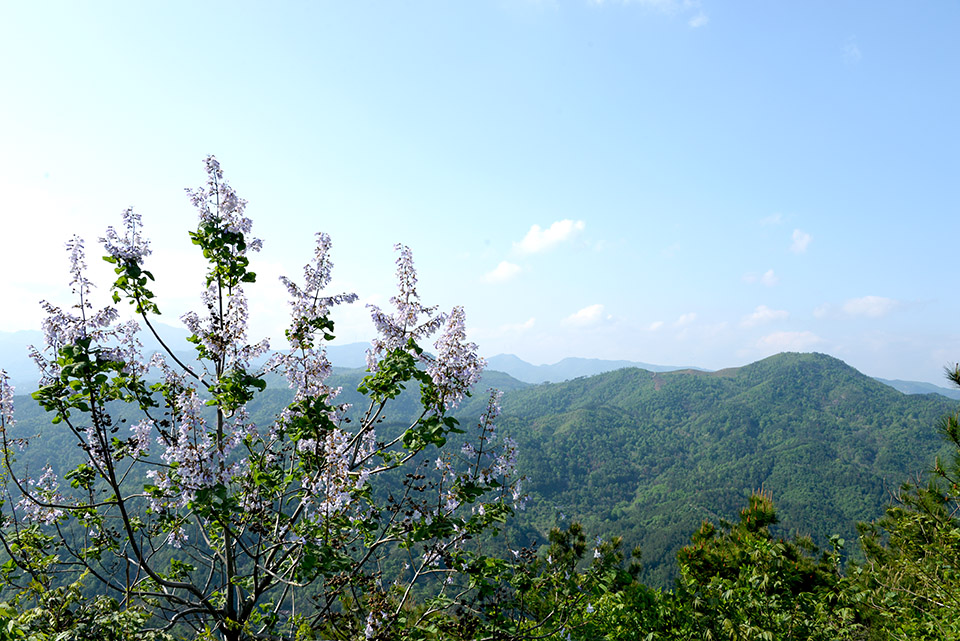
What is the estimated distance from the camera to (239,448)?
529 centimetres

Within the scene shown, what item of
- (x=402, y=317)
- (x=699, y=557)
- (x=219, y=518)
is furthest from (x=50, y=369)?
(x=699, y=557)

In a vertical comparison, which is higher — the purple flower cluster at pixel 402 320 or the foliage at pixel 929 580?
the purple flower cluster at pixel 402 320

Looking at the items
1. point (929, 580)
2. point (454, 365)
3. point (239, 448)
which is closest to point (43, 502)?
point (239, 448)

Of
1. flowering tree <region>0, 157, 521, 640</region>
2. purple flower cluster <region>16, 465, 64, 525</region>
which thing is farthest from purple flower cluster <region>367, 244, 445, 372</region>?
purple flower cluster <region>16, 465, 64, 525</region>

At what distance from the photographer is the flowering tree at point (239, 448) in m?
4.38

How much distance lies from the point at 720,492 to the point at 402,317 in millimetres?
226640

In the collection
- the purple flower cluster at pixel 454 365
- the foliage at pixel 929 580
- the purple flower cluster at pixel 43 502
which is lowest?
the foliage at pixel 929 580

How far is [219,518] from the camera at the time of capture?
4449 millimetres

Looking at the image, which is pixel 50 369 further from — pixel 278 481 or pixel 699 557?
pixel 699 557

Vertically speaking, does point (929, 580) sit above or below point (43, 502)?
below

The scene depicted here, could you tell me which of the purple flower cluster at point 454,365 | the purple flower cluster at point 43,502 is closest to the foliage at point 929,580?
the purple flower cluster at point 454,365

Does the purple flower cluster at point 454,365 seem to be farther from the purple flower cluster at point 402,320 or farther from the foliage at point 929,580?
the foliage at point 929,580

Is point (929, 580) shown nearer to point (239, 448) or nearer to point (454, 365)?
point (454, 365)

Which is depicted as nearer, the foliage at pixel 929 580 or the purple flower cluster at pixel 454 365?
the purple flower cluster at pixel 454 365
